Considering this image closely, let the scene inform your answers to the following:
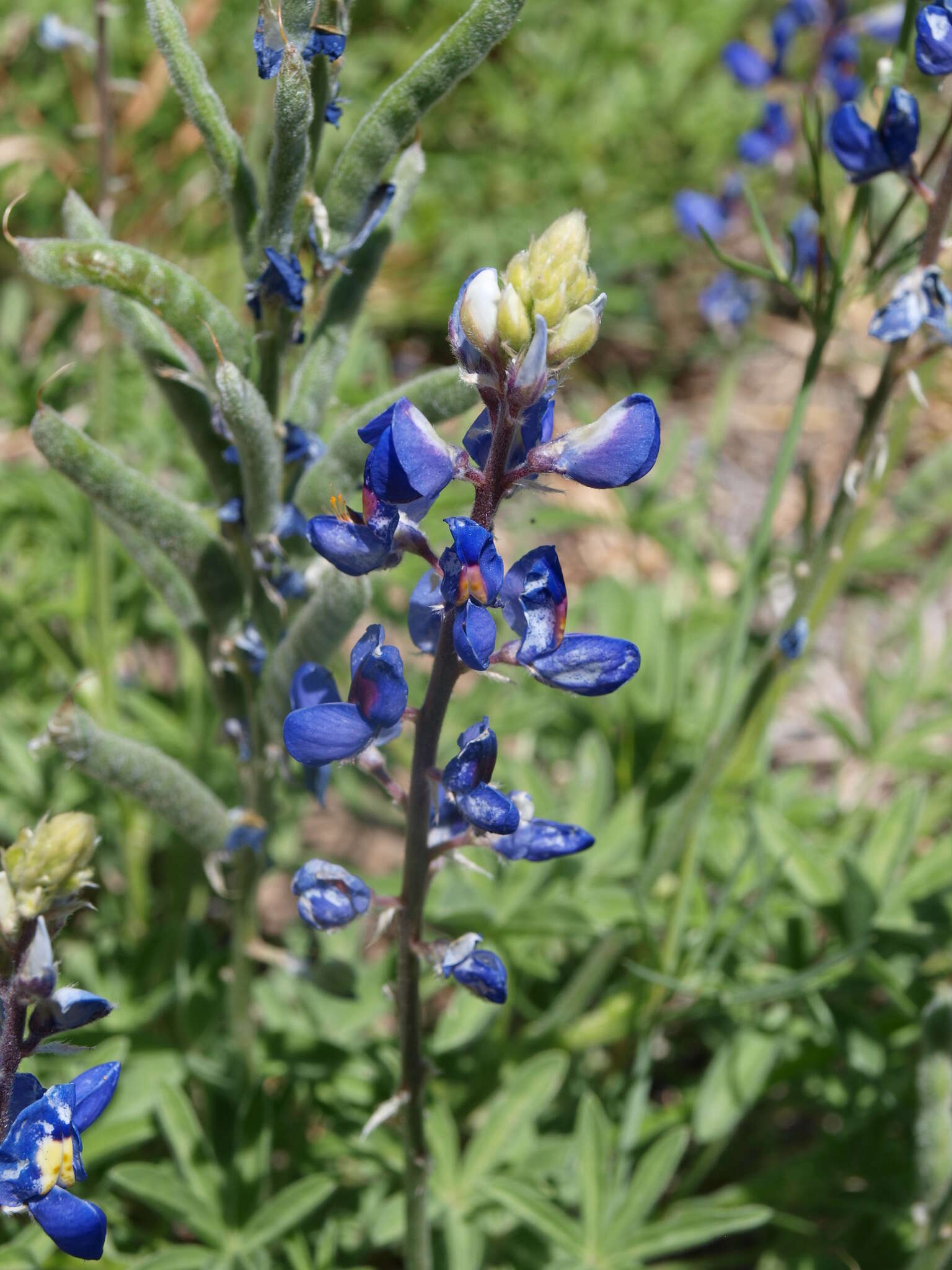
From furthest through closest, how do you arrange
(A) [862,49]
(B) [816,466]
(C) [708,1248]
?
(A) [862,49] → (B) [816,466] → (C) [708,1248]

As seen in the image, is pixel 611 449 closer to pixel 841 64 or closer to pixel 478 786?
pixel 478 786

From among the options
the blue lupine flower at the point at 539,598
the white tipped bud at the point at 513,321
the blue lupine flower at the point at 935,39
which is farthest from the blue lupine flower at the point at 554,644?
the blue lupine flower at the point at 935,39

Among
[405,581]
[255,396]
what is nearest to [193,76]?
[255,396]

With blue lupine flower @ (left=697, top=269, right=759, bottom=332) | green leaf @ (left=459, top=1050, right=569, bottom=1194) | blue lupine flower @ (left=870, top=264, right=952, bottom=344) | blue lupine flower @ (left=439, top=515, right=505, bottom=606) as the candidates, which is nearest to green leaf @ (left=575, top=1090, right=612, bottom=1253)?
green leaf @ (left=459, top=1050, right=569, bottom=1194)

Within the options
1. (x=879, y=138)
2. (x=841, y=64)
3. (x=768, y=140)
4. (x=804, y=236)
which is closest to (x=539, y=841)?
(x=879, y=138)

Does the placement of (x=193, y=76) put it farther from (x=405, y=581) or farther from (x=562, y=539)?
(x=562, y=539)

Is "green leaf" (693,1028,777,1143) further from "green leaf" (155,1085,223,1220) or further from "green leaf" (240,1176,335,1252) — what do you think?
"green leaf" (155,1085,223,1220)
